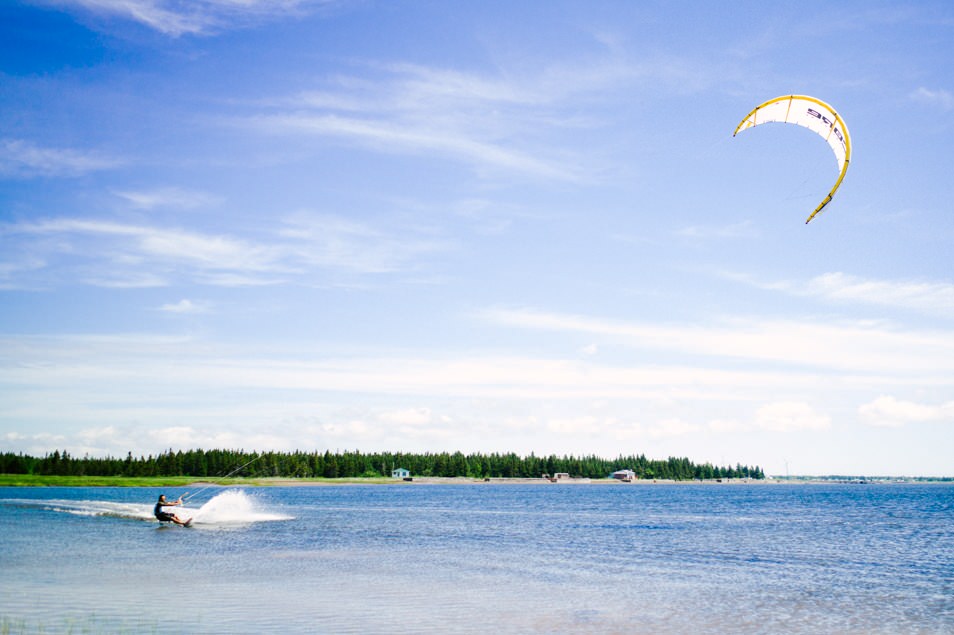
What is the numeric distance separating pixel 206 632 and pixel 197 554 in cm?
1649

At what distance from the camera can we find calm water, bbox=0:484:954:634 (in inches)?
706

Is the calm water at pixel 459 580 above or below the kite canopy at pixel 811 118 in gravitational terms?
below

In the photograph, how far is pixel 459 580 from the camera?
25.0 meters

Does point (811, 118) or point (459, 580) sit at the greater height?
point (811, 118)

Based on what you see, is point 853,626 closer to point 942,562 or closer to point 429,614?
point 429,614

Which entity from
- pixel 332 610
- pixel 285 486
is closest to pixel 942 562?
pixel 332 610

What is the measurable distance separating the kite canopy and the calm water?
11.9 metres

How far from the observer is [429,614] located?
18.8m

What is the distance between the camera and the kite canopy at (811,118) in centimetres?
2311

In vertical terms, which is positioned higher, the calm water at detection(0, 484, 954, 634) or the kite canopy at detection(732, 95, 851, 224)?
the kite canopy at detection(732, 95, 851, 224)

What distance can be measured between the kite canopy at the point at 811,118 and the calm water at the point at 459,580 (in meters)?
11.9

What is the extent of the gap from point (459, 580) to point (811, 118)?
1938 cm

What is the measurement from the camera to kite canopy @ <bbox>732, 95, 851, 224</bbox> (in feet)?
75.8

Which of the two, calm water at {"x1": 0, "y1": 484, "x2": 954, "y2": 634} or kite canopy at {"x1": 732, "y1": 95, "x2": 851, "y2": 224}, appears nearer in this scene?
calm water at {"x1": 0, "y1": 484, "x2": 954, "y2": 634}
